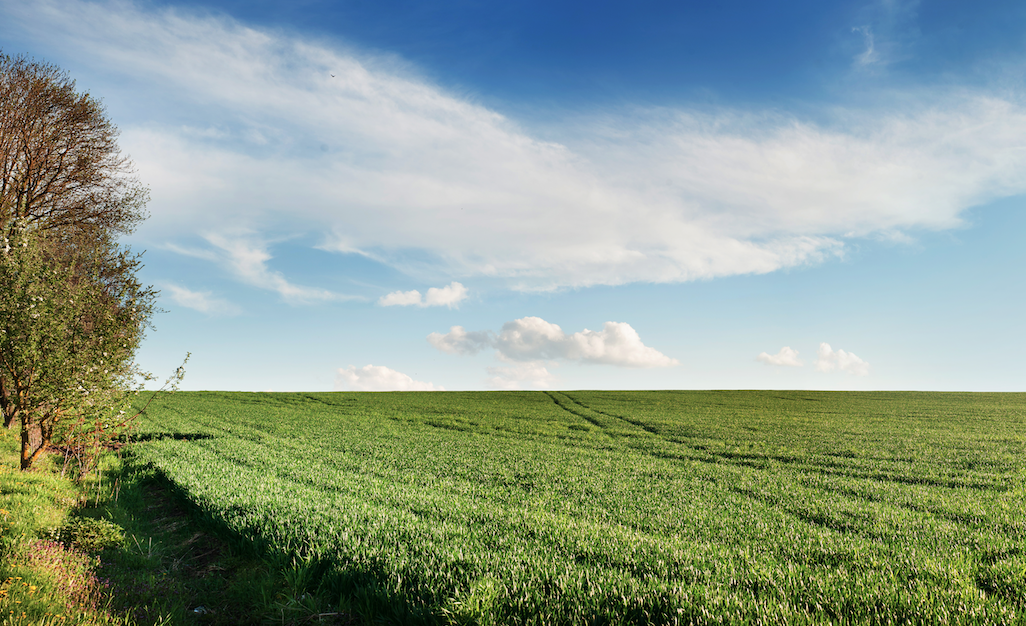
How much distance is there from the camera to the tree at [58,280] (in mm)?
13328

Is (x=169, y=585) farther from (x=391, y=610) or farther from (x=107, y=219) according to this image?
(x=107, y=219)

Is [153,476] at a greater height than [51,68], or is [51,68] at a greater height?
[51,68]

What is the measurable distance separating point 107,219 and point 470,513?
2294 centimetres

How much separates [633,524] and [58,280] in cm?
1725

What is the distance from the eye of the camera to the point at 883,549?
8453 millimetres

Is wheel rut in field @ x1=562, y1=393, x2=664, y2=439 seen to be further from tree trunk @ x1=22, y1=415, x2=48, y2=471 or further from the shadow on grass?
tree trunk @ x1=22, y1=415, x2=48, y2=471

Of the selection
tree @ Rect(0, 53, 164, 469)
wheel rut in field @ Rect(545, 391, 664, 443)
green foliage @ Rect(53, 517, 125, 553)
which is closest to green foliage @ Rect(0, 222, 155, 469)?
tree @ Rect(0, 53, 164, 469)

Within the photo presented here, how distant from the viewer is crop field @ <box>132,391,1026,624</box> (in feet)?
19.2

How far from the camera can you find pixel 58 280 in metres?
14.0

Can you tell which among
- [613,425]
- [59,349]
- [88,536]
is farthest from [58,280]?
[613,425]

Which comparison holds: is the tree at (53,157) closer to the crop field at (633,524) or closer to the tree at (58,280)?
the tree at (58,280)

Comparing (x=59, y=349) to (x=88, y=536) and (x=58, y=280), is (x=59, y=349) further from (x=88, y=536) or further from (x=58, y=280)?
(x=88, y=536)

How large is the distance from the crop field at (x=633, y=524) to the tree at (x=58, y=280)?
11.8 feet

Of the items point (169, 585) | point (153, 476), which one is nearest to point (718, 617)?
point (169, 585)
